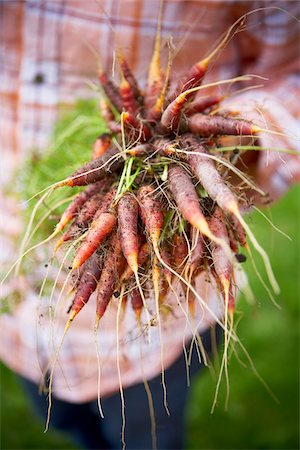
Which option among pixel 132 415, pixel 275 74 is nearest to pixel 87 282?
pixel 132 415

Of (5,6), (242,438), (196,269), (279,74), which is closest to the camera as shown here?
(196,269)

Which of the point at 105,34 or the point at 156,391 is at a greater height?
the point at 105,34

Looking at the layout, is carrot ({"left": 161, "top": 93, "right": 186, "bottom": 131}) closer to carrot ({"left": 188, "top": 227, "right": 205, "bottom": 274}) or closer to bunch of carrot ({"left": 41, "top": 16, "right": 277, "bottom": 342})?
bunch of carrot ({"left": 41, "top": 16, "right": 277, "bottom": 342})

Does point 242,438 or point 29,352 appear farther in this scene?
point 242,438

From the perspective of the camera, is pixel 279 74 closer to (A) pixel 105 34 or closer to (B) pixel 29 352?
(A) pixel 105 34

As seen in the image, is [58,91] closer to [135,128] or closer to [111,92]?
[111,92]

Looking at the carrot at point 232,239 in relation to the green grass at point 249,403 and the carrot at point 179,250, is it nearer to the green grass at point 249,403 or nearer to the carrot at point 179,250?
the carrot at point 179,250

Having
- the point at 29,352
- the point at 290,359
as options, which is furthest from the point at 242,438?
the point at 29,352

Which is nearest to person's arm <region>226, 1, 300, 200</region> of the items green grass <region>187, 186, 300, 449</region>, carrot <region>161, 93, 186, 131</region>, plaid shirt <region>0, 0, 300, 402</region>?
plaid shirt <region>0, 0, 300, 402</region>
